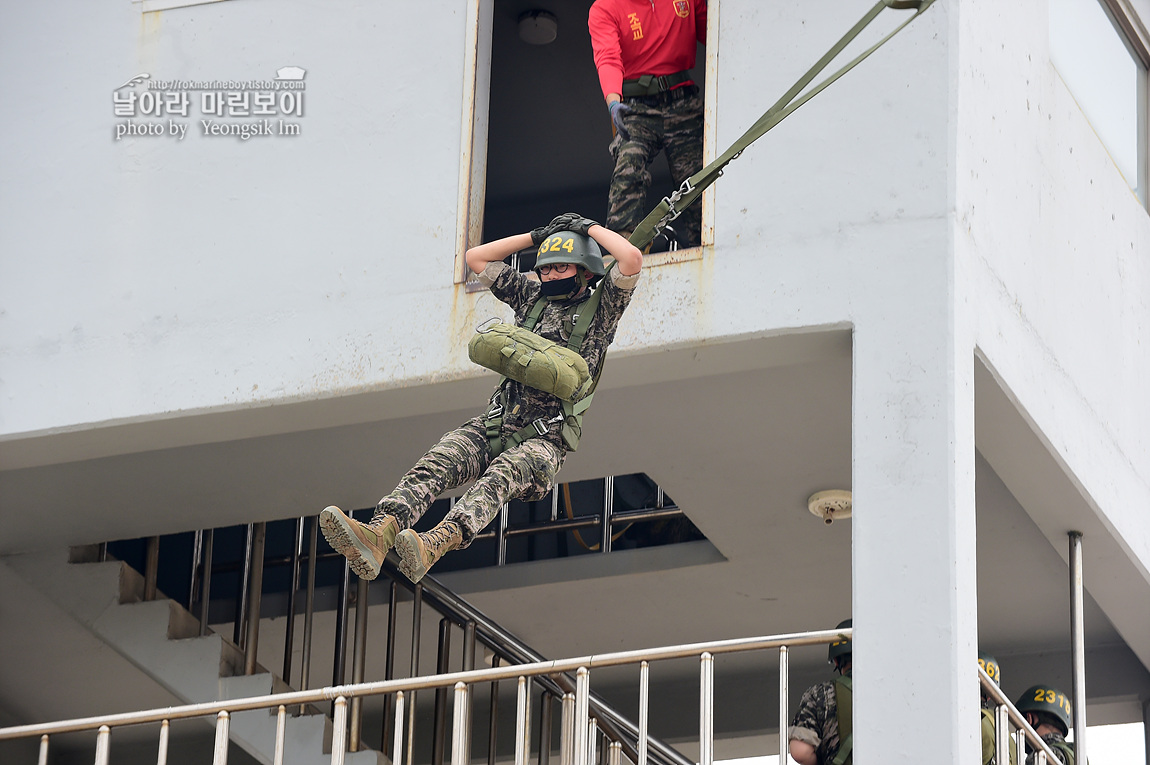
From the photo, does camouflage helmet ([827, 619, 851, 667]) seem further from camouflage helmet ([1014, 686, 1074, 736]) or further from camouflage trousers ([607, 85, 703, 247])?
camouflage trousers ([607, 85, 703, 247])

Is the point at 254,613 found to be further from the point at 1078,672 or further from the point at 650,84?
the point at 1078,672

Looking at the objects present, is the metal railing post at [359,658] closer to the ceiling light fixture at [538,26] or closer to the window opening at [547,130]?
the window opening at [547,130]

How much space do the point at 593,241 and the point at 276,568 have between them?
21.2ft

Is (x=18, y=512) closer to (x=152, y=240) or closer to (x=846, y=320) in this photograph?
(x=152, y=240)

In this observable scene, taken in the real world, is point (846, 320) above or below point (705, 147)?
below

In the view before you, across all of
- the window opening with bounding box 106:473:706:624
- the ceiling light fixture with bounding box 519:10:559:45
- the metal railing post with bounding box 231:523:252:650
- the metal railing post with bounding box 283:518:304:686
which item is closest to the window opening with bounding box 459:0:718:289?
the ceiling light fixture with bounding box 519:10:559:45

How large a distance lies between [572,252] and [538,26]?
446 centimetres

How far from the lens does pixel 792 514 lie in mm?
11523

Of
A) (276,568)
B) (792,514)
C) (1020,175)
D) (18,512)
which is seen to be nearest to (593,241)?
(1020,175)

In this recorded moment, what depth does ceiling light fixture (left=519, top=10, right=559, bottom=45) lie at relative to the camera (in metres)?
12.6

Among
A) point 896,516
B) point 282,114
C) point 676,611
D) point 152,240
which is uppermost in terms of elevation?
point 282,114

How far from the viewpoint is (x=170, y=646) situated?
11.9 metres

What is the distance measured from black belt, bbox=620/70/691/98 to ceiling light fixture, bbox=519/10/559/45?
2.31 meters

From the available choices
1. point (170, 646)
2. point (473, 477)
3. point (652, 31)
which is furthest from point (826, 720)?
point (170, 646)
